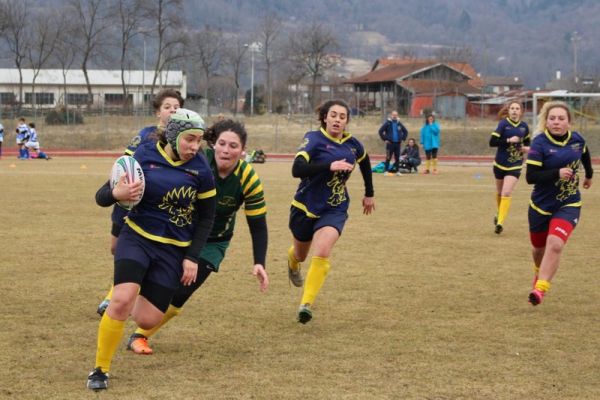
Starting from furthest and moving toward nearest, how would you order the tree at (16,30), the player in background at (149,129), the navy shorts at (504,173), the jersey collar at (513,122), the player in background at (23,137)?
the tree at (16,30) < the player in background at (23,137) < the jersey collar at (513,122) < the navy shorts at (504,173) < the player in background at (149,129)

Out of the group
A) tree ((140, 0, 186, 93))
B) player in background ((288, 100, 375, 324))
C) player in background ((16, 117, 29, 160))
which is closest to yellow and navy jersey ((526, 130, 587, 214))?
player in background ((288, 100, 375, 324))

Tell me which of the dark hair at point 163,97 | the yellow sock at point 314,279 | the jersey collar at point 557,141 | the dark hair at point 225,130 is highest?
the dark hair at point 163,97

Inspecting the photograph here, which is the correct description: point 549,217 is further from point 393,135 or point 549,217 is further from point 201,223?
point 393,135

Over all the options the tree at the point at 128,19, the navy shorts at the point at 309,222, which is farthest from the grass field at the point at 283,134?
the navy shorts at the point at 309,222

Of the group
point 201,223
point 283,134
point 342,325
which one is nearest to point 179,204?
point 201,223

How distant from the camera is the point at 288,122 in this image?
57.7 metres

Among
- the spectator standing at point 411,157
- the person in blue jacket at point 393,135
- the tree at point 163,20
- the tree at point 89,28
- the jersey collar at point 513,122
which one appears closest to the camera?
the jersey collar at point 513,122

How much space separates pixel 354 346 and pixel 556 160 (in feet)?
10.2

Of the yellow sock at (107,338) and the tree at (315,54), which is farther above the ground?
the tree at (315,54)

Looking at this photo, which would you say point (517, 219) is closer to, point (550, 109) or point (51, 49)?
point (550, 109)

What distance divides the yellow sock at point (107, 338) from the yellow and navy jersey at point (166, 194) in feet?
1.98

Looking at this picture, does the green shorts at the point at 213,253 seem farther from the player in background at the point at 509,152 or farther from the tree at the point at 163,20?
the tree at the point at 163,20

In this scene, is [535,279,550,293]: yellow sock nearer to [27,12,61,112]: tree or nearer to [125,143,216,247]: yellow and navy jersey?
[125,143,216,247]: yellow and navy jersey

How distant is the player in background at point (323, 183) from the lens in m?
8.39
